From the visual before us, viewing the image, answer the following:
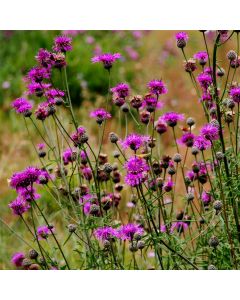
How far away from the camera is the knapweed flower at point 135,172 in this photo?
1.29 m

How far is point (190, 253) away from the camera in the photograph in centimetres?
155

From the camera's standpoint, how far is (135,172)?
1.29 metres

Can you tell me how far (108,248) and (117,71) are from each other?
2747mm

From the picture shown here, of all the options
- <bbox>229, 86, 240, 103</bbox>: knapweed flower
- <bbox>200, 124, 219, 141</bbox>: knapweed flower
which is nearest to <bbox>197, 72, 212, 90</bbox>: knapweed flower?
<bbox>229, 86, 240, 103</bbox>: knapweed flower

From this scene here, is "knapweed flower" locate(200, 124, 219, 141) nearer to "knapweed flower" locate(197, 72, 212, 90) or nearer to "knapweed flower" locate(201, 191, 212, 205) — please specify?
"knapweed flower" locate(197, 72, 212, 90)

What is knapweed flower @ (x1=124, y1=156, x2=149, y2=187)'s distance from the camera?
129 cm

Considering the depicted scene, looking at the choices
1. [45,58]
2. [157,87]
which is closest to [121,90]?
[157,87]

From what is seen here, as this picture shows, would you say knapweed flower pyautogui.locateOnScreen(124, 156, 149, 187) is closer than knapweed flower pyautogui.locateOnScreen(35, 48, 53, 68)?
Yes

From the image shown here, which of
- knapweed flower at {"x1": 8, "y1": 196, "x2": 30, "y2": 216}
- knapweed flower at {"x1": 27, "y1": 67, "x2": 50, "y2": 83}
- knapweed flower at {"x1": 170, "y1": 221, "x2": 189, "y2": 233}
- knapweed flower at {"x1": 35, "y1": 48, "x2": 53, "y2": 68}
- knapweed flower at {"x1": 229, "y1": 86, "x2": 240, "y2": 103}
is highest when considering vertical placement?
knapweed flower at {"x1": 35, "y1": 48, "x2": 53, "y2": 68}

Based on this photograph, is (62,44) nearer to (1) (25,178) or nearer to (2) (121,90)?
(2) (121,90)

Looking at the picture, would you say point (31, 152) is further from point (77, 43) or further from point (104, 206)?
point (104, 206)

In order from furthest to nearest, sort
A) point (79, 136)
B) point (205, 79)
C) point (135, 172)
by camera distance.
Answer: point (205, 79), point (79, 136), point (135, 172)

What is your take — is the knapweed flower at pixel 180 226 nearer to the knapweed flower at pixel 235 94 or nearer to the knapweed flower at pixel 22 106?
the knapweed flower at pixel 235 94

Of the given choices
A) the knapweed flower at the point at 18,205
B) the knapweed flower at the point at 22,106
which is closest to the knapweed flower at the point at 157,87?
the knapweed flower at the point at 22,106
